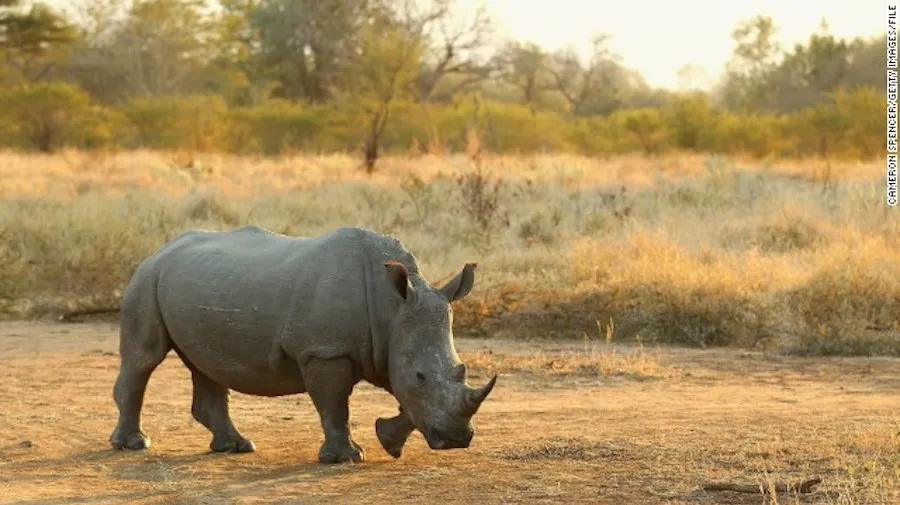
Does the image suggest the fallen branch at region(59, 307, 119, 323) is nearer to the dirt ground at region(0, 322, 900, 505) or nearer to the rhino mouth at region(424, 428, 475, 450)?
the dirt ground at region(0, 322, 900, 505)

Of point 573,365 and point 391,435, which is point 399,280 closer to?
point 391,435

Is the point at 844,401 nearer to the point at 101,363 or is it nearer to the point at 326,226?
the point at 101,363

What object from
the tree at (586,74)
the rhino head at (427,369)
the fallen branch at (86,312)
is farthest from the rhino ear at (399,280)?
the tree at (586,74)

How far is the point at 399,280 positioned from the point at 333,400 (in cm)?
72

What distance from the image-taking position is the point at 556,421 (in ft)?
31.2

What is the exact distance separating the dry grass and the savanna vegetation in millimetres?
38

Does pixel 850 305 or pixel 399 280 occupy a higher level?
pixel 399 280

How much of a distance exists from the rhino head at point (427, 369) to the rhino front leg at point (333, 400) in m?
0.19

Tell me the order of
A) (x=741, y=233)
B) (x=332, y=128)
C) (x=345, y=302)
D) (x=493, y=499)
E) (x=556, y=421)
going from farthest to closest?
(x=332, y=128), (x=741, y=233), (x=556, y=421), (x=345, y=302), (x=493, y=499)

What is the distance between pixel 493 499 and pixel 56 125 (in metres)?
34.0

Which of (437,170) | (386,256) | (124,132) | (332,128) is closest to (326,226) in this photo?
(437,170)

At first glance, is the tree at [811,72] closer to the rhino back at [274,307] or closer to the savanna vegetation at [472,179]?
the savanna vegetation at [472,179]

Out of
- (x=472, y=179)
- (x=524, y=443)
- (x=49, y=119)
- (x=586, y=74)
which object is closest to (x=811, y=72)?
(x=586, y=74)

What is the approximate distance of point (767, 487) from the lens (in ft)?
23.7
